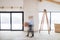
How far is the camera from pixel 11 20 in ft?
42.1

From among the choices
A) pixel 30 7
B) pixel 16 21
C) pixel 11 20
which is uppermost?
pixel 30 7

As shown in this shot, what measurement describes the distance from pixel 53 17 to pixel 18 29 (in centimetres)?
362

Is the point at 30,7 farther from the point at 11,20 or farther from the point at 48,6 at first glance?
the point at 11,20

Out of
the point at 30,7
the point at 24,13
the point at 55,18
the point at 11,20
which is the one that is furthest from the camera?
the point at 11,20

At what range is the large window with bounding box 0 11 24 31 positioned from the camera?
41.9 feet

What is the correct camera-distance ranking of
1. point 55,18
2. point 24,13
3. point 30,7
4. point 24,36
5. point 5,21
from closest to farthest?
point 24,36 → point 30,7 → point 24,13 → point 55,18 → point 5,21

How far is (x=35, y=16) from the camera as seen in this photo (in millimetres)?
11891

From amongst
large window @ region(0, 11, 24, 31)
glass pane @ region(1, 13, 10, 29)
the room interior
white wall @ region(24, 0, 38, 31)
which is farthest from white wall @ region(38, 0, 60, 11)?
glass pane @ region(1, 13, 10, 29)

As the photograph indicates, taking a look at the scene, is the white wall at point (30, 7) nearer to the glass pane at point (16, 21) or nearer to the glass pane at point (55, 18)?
the glass pane at point (16, 21)

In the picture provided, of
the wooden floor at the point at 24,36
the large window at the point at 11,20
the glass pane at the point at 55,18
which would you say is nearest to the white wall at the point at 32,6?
the glass pane at the point at 55,18

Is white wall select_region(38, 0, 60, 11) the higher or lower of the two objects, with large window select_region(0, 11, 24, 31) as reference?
higher

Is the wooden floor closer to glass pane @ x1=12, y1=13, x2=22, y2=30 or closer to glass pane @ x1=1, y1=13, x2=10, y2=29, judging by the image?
glass pane @ x1=12, y1=13, x2=22, y2=30

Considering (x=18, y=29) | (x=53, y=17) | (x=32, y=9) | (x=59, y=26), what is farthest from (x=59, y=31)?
(x=18, y=29)

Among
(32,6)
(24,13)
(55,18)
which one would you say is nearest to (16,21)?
(24,13)
